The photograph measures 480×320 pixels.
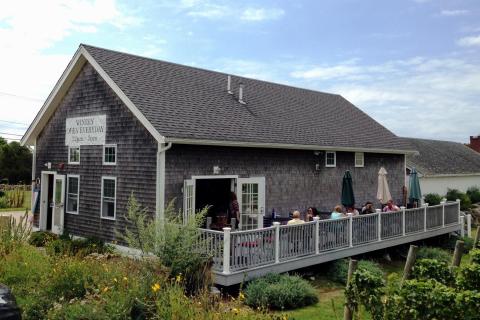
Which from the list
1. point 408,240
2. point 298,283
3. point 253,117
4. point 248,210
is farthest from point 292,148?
point 298,283

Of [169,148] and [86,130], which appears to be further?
[86,130]

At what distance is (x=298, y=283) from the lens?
1039 centimetres

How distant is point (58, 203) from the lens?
1695 cm

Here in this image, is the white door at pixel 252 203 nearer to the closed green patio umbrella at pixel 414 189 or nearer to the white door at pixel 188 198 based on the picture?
the white door at pixel 188 198

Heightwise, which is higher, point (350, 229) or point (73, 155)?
point (73, 155)

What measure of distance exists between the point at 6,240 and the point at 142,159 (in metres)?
4.23

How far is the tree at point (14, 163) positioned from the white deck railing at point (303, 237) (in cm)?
4085

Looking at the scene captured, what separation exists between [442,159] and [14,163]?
42.4m

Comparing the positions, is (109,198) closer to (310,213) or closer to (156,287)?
(310,213)

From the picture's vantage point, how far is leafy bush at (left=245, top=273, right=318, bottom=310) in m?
9.71

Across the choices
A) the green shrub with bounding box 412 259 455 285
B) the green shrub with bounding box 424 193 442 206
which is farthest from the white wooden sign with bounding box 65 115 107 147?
the green shrub with bounding box 424 193 442 206

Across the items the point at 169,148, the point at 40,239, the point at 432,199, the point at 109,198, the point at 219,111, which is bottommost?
the point at 40,239

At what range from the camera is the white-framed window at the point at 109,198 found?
14375 mm

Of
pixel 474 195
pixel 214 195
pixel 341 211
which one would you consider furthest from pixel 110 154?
pixel 474 195
